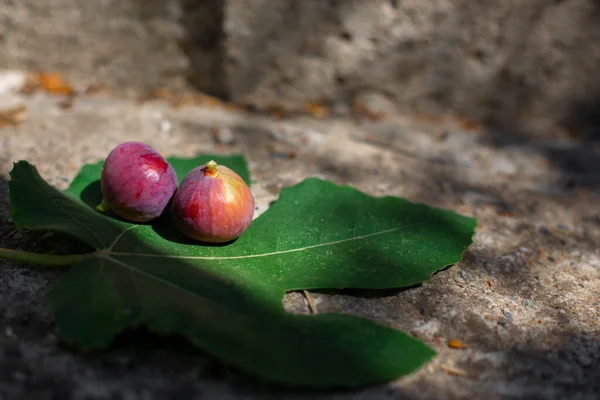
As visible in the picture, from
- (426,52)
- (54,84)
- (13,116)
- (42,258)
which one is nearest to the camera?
(42,258)

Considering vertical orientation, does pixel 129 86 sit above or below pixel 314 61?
below

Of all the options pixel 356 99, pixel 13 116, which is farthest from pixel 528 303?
pixel 13 116

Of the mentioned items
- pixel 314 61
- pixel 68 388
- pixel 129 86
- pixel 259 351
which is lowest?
pixel 68 388

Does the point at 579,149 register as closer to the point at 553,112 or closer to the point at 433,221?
the point at 553,112

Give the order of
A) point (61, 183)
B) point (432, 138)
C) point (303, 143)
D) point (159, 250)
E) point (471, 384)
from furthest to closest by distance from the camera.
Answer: point (432, 138)
point (303, 143)
point (61, 183)
point (159, 250)
point (471, 384)

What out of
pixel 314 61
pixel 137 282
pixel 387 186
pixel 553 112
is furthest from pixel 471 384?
pixel 553 112

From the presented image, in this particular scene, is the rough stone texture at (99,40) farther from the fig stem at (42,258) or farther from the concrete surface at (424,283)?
the fig stem at (42,258)

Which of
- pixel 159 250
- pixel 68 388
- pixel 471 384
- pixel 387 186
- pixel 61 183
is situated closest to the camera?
pixel 68 388

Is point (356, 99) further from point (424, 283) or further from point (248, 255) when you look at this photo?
point (248, 255)

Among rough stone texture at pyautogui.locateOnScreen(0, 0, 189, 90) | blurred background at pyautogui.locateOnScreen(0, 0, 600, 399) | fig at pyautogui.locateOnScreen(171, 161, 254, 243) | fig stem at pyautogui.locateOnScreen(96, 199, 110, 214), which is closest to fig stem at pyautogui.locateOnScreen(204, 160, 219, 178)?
fig at pyautogui.locateOnScreen(171, 161, 254, 243)
